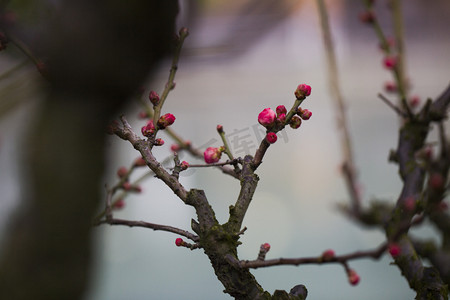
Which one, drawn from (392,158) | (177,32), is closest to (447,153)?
(392,158)

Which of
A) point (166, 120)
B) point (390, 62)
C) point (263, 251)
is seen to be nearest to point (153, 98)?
point (166, 120)

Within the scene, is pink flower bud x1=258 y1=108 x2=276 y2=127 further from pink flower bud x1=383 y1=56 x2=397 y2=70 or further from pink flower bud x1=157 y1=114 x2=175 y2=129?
pink flower bud x1=383 y1=56 x2=397 y2=70

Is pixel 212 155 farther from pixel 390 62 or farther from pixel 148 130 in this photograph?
pixel 390 62

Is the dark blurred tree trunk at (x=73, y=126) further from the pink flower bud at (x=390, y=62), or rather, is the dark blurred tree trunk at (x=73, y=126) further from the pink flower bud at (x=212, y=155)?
the pink flower bud at (x=390, y=62)

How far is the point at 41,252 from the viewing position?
336 mm

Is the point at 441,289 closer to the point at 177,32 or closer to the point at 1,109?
the point at 177,32

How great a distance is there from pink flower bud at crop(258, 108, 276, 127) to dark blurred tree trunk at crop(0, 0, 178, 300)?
0.08 metres

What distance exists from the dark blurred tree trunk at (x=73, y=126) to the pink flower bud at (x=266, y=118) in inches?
3.3

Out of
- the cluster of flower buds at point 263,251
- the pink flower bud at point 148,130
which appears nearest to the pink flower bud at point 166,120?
the pink flower bud at point 148,130

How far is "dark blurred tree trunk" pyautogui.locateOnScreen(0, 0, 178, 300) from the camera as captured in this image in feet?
1.00

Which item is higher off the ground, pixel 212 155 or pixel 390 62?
pixel 390 62

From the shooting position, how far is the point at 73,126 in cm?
34

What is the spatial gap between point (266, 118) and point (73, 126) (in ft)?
0.46

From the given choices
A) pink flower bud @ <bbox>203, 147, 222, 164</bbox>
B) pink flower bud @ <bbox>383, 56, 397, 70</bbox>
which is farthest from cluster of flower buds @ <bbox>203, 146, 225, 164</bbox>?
pink flower bud @ <bbox>383, 56, 397, 70</bbox>
